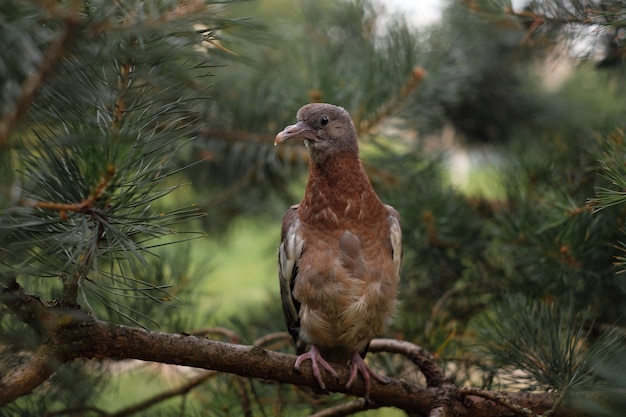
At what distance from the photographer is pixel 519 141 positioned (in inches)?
99.0

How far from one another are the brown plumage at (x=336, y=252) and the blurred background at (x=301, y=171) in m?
0.17

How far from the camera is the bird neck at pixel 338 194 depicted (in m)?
1.88

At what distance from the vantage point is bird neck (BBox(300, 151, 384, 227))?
6.17ft

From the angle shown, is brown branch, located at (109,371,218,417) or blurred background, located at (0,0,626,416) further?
brown branch, located at (109,371,218,417)

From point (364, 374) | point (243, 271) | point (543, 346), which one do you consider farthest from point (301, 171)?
point (243, 271)

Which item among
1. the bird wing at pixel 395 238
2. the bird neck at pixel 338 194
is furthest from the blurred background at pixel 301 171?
the bird neck at pixel 338 194

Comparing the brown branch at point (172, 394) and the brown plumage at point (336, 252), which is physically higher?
the brown plumage at point (336, 252)

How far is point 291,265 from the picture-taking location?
1930 mm

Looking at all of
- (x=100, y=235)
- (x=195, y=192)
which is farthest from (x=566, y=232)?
(x=195, y=192)

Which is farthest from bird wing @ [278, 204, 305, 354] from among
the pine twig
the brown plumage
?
the pine twig

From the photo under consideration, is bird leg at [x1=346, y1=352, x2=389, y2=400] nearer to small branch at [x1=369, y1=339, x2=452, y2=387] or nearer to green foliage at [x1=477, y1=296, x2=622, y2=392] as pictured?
small branch at [x1=369, y1=339, x2=452, y2=387]

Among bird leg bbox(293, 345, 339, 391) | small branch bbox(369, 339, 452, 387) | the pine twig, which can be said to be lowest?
bird leg bbox(293, 345, 339, 391)

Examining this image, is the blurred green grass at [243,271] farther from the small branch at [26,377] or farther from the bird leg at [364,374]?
the small branch at [26,377]

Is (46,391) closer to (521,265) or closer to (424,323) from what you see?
(424,323)
